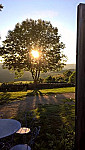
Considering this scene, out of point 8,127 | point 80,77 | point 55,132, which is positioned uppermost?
point 80,77

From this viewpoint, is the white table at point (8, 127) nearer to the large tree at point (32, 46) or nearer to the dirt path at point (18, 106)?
the dirt path at point (18, 106)

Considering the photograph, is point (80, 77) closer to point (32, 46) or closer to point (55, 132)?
point (55, 132)

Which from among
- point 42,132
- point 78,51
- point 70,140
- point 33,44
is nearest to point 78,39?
point 78,51

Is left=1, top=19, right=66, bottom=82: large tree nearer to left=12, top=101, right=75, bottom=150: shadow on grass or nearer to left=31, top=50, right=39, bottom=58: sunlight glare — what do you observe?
left=31, top=50, right=39, bottom=58: sunlight glare

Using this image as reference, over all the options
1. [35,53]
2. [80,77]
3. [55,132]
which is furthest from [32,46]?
[80,77]

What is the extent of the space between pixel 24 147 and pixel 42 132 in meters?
2.20

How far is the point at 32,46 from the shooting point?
63.7 feet

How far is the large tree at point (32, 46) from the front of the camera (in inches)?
746

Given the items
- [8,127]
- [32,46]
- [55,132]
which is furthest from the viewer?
[32,46]

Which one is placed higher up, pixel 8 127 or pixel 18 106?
pixel 8 127

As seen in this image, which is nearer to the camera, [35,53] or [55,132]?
[55,132]

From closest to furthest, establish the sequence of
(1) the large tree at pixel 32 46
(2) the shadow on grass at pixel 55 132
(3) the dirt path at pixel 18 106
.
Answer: (2) the shadow on grass at pixel 55 132 < (3) the dirt path at pixel 18 106 < (1) the large tree at pixel 32 46

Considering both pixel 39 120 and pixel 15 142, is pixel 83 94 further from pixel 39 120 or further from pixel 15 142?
pixel 39 120

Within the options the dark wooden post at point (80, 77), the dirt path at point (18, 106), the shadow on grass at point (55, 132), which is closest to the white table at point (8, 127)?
the shadow on grass at point (55, 132)
